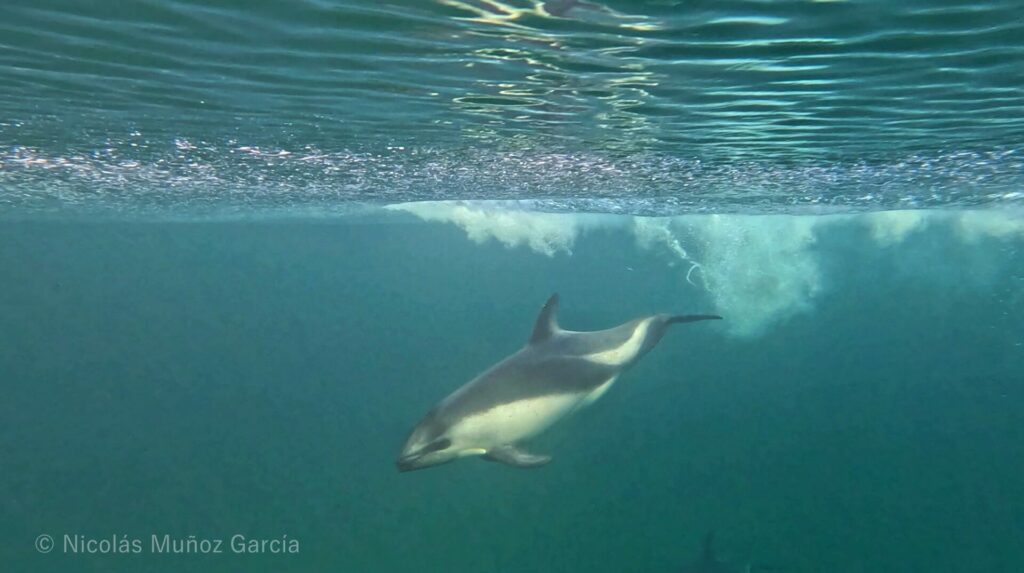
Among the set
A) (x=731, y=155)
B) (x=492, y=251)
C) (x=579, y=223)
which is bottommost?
(x=492, y=251)

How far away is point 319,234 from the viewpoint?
45.8m

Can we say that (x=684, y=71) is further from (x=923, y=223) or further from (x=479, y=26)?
(x=923, y=223)

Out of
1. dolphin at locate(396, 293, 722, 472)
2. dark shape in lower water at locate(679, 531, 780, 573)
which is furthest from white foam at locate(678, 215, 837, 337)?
dolphin at locate(396, 293, 722, 472)

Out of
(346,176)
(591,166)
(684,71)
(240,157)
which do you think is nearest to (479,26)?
(684,71)

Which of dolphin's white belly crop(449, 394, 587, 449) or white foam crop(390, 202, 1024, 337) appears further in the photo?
white foam crop(390, 202, 1024, 337)

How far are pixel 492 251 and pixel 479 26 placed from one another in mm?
44626

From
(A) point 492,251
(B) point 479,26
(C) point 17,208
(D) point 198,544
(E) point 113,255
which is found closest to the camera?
(B) point 479,26

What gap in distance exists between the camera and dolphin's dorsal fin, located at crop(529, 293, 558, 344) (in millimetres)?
13812

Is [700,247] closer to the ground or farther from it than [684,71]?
closer to the ground

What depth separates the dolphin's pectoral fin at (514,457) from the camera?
1272 cm

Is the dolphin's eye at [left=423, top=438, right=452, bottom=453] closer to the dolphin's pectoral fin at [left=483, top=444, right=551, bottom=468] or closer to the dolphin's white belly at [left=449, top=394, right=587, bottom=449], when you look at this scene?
the dolphin's white belly at [left=449, top=394, right=587, bottom=449]

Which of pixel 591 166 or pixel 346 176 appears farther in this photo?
pixel 346 176

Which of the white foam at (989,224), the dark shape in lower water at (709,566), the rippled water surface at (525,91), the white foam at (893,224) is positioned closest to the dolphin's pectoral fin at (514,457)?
the rippled water surface at (525,91)

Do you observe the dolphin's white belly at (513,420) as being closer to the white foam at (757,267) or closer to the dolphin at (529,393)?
the dolphin at (529,393)
